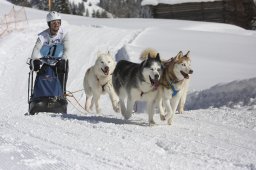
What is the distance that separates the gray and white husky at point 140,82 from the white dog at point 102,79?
1.14 meters

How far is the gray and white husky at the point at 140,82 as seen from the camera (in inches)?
222

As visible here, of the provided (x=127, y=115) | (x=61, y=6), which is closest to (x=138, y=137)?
(x=127, y=115)

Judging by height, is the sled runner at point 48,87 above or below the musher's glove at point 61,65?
below

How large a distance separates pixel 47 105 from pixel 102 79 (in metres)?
1.40

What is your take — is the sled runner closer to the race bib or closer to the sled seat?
the sled seat

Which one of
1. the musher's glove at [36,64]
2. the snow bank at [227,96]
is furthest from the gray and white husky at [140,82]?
the snow bank at [227,96]

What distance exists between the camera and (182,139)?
519cm

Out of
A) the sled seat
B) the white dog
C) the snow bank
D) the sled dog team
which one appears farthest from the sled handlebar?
the snow bank

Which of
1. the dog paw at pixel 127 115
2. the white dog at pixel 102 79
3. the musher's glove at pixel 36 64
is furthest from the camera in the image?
the white dog at pixel 102 79

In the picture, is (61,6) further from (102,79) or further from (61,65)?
(61,65)

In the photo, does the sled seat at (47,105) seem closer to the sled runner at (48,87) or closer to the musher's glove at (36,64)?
the sled runner at (48,87)

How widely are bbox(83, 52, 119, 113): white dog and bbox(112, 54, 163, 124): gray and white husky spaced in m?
1.14

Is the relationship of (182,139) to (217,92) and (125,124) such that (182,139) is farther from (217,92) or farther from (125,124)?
(217,92)

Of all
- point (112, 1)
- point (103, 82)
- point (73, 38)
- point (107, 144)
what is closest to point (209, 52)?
point (73, 38)
